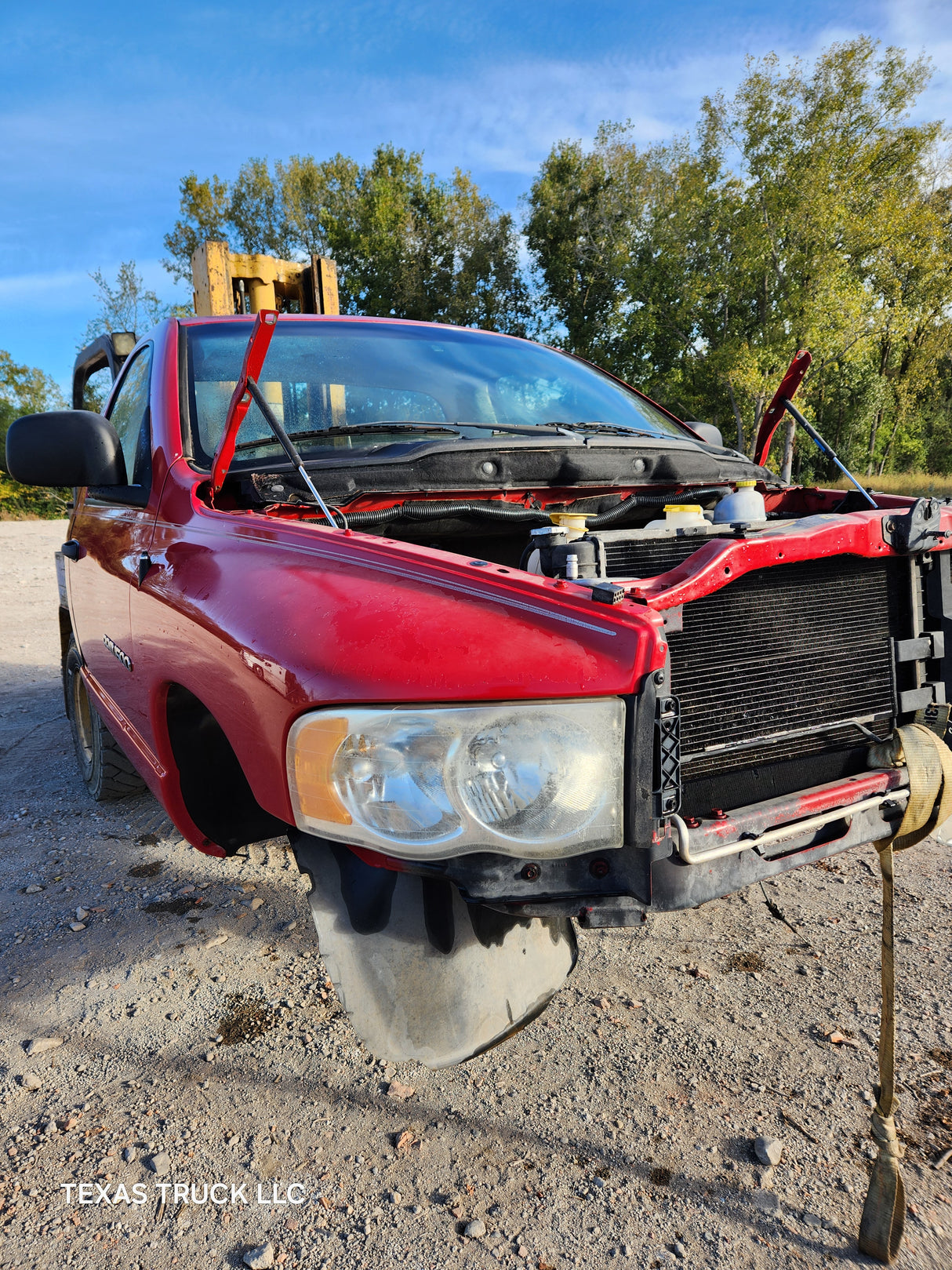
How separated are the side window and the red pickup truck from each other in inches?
1.2

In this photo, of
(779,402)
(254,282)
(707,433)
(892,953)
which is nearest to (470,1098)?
(892,953)

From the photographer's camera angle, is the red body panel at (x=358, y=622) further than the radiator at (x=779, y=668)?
No

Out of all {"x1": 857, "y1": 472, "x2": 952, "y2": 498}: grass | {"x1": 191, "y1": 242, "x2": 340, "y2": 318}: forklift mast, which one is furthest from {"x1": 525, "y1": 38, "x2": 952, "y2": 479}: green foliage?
{"x1": 191, "y1": 242, "x2": 340, "y2": 318}: forklift mast

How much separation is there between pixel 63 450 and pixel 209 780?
39.0 inches

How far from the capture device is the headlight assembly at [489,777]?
1187mm

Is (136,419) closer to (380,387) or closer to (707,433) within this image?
(380,387)

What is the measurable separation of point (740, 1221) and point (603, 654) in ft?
3.72

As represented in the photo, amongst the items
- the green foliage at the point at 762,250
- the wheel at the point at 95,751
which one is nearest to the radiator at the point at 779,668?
the wheel at the point at 95,751

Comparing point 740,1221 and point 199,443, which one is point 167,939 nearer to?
point 199,443

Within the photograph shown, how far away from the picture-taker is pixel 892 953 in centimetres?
151

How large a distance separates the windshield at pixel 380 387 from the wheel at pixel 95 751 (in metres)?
1.54

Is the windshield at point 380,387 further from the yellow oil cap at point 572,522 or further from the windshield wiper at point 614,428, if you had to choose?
the yellow oil cap at point 572,522

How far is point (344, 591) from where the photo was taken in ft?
4.44

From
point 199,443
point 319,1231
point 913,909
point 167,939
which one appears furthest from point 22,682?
point 913,909
